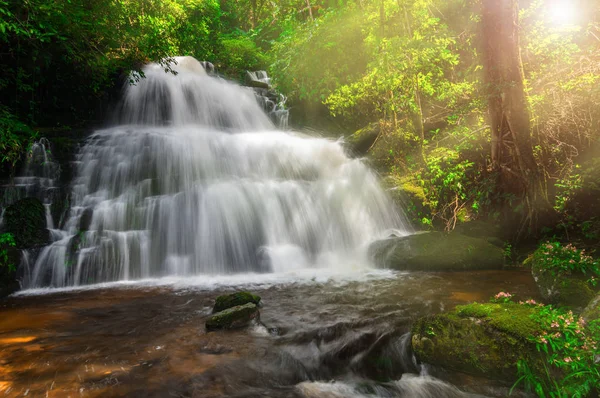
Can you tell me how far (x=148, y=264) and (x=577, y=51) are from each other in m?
Answer: 11.5

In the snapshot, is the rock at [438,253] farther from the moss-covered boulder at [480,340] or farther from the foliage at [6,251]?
the foliage at [6,251]

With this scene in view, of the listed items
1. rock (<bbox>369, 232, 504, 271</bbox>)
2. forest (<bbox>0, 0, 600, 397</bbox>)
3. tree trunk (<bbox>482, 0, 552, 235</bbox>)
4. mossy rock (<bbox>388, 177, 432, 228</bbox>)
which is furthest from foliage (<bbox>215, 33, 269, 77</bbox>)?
rock (<bbox>369, 232, 504, 271</bbox>)

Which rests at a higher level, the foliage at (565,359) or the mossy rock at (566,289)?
the mossy rock at (566,289)

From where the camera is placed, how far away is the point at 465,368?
3.17 m

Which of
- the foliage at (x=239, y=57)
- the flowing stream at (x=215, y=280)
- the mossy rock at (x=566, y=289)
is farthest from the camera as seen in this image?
the foliage at (x=239, y=57)

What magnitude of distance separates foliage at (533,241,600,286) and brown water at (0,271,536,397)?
0.85 m

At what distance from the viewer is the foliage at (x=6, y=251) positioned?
22.2 ft

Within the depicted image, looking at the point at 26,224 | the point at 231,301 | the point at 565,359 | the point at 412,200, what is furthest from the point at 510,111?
the point at 26,224

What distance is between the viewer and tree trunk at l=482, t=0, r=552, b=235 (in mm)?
6637

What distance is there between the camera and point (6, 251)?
22.5 ft

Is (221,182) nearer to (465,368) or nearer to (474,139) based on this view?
(474,139)

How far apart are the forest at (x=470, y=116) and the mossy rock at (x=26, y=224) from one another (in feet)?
1.73

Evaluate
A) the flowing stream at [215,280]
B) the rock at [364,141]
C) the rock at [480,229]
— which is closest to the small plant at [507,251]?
the rock at [480,229]

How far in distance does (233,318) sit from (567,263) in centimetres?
454
